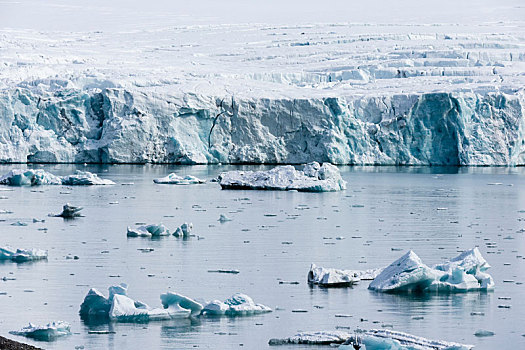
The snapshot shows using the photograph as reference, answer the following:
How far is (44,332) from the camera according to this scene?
561cm

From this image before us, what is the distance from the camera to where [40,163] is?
26.8 metres

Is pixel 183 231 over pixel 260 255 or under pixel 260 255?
over

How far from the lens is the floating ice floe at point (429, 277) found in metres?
7.11

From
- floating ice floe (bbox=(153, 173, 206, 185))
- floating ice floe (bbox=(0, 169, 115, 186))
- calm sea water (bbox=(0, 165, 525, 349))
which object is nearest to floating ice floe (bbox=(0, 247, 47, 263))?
calm sea water (bbox=(0, 165, 525, 349))

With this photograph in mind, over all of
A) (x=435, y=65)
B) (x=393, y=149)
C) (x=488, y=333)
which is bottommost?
(x=488, y=333)

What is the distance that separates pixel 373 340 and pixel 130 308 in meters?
1.63

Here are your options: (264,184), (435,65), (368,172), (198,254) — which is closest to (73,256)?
(198,254)

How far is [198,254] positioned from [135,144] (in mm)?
17685

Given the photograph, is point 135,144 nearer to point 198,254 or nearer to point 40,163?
point 40,163

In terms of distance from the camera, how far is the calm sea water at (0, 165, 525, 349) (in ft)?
19.6

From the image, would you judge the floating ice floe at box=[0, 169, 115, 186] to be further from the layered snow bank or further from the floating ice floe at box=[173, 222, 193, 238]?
the layered snow bank

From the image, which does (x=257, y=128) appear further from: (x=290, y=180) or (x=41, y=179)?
(x=41, y=179)

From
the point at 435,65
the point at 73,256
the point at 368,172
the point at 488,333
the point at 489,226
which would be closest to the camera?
the point at 488,333

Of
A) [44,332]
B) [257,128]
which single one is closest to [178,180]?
[257,128]
